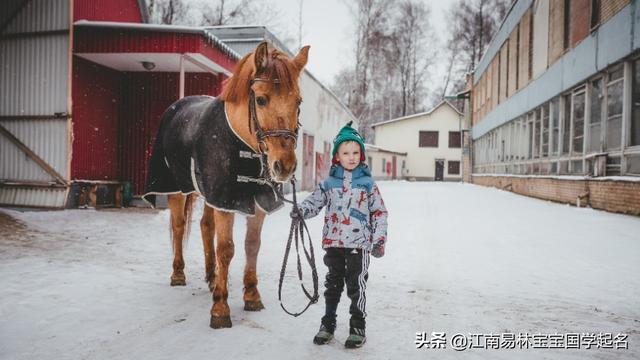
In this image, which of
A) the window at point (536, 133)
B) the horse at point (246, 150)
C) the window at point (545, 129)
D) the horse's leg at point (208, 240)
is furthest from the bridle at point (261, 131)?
the window at point (536, 133)

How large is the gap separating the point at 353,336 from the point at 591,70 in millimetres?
10814

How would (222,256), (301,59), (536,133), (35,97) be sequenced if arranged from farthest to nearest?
(536,133)
(35,97)
(301,59)
(222,256)

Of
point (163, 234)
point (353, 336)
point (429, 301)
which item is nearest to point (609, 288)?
point (429, 301)

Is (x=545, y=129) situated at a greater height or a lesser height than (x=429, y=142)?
lesser

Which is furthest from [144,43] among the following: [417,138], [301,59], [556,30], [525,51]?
[417,138]

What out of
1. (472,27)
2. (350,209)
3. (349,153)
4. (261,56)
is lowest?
(350,209)

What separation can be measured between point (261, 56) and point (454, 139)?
43034 mm

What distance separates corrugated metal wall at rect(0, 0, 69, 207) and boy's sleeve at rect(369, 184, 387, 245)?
8.94 meters

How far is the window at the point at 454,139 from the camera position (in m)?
43.2

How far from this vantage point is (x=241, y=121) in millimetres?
3105

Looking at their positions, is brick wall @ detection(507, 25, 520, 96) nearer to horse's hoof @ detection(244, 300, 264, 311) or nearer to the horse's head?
the horse's head

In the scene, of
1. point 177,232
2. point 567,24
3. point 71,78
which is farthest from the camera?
point 567,24

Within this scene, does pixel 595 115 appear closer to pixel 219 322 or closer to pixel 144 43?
pixel 144 43

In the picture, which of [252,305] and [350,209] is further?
[252,305]
